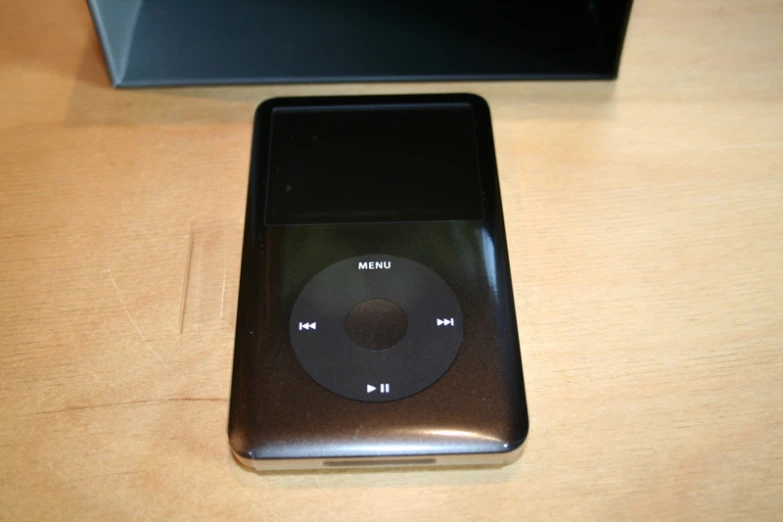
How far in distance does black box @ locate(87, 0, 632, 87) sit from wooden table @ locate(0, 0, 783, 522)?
14mm

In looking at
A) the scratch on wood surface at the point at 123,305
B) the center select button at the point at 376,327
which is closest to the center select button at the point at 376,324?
the center select button at the point at 376,327

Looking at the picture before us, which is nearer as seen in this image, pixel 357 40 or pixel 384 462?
pixel 384 462

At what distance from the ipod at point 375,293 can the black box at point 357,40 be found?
0.13 ft

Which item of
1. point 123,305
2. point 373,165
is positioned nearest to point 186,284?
point 123,305

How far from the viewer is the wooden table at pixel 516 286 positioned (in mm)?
371

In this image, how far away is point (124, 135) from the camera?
0.51 metres

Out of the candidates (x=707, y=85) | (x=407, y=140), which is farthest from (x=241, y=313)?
(x=707, y=85)

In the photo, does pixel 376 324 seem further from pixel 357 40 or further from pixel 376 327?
pixel 357 40

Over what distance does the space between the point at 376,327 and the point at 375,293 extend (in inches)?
0.9

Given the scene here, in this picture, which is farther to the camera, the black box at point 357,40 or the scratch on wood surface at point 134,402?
the black box at point 357,40

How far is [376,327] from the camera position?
41cm

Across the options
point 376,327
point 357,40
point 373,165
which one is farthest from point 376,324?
point 357,40

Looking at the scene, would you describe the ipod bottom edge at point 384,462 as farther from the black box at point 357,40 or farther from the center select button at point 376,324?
the black box at point 357,40

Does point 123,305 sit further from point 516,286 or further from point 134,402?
point 516,286
